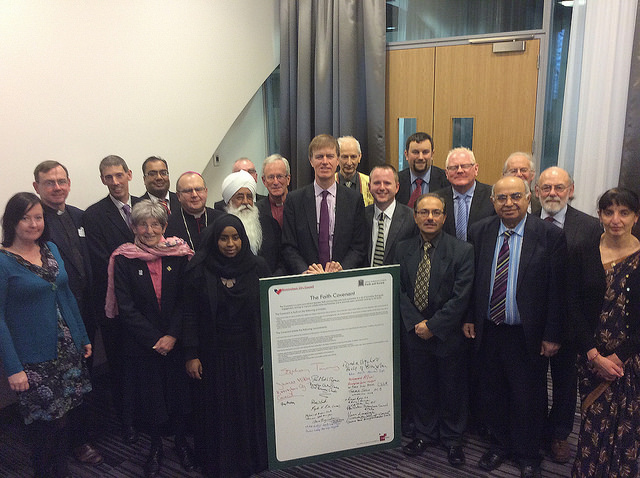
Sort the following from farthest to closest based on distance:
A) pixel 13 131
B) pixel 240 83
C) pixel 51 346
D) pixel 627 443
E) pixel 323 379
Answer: pixel 240 83 → pixel 13 131 → pixel 323 379 → pixel 51 346 → pixel 627 443

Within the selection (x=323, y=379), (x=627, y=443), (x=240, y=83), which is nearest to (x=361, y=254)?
(x=323, y=379)

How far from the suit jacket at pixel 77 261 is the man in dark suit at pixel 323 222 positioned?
1.15 meters

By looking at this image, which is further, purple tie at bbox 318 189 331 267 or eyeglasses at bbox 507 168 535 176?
eyeglasses at bbox 507 168 535 176

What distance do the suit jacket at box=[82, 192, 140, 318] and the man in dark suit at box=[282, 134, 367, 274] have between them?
969mm

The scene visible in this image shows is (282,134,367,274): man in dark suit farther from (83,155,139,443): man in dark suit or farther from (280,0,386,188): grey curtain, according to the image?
(280,0,386,188): grey curtain

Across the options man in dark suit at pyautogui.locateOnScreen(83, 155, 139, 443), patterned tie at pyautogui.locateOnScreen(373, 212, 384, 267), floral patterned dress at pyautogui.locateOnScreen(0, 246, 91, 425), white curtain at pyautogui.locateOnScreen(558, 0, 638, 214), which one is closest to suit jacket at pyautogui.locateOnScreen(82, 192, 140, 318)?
man in dark suit at pyautogui.locateOnScreen(83, 155, 139, 443)

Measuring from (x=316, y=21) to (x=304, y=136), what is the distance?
1072 mm

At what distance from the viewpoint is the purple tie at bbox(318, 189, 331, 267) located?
2.72m

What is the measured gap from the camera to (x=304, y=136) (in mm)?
4742

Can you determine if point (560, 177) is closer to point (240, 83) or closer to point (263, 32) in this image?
point (240, 83)

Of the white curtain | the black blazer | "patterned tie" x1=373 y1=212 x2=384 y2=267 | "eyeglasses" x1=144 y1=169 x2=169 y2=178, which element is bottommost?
the black blazer

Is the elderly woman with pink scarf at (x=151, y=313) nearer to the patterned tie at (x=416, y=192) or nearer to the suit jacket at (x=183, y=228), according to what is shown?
the suit jacket at (x=183, y=228)

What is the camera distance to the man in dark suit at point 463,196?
2.78 metres

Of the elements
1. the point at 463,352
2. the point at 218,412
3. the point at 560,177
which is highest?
the point at 560,177
